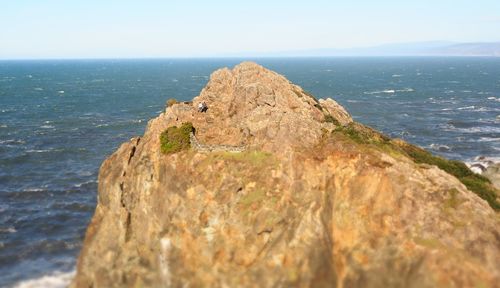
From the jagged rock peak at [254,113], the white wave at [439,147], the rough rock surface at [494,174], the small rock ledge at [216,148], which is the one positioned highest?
the jagged rock peak at [254,113]

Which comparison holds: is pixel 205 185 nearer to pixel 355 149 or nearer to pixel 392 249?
pixel 355 149

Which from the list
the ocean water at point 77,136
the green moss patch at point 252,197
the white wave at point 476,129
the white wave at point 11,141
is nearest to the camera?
the green moss patch at point 252,197

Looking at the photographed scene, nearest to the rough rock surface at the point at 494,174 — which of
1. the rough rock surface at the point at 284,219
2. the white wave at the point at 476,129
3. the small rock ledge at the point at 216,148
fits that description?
the rough rock surface at the point at 284,219

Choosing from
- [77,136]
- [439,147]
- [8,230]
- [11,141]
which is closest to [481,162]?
[439,147]

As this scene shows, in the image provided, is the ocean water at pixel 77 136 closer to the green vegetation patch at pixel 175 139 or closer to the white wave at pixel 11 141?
the white wave at pixel 11 141

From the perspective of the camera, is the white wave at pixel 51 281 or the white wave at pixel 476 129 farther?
the white wave at pixel 476 129

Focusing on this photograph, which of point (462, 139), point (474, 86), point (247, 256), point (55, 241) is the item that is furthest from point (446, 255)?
point (474, 86)
